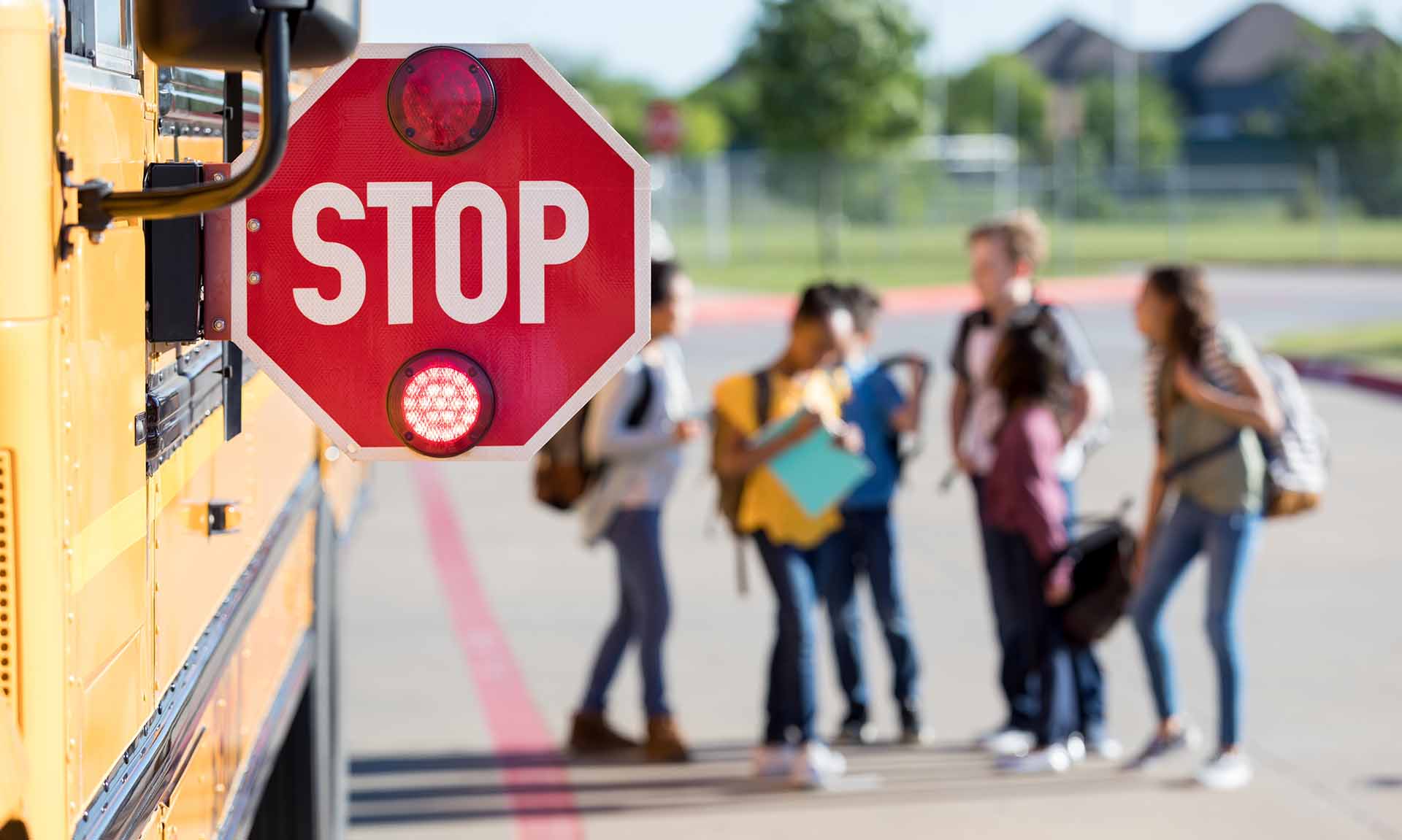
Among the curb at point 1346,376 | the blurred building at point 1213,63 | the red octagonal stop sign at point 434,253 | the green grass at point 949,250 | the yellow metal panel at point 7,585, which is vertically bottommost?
the curb at point 1346,376

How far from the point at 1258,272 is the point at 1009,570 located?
98.7 feet

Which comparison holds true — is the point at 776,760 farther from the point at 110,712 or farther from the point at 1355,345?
the point at 1355,345

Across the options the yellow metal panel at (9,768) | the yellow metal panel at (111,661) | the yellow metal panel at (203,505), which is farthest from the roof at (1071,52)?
the yellow metal panel at (9,768)

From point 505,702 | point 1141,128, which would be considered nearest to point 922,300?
point 505,702

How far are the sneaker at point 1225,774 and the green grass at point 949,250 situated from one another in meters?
24.7

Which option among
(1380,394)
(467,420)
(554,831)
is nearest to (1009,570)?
(554,831)

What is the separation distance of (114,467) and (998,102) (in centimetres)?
7515

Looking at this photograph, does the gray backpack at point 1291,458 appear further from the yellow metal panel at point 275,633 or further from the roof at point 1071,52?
the roof at point 1071,52

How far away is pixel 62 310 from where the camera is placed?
64.7 inches

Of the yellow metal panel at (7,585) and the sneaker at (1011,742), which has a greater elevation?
the yellow metal panel at (7,585)

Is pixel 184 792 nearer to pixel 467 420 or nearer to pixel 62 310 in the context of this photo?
pixel 467 420

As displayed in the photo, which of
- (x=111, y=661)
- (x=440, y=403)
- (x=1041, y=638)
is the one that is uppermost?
(x=440, y=403)

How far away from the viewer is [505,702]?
6812mm

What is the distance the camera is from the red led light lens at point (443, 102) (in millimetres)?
2234
